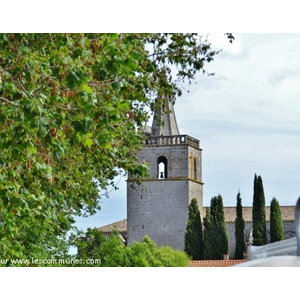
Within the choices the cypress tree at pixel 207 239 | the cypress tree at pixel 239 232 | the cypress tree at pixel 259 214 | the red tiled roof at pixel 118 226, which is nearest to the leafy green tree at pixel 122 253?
the red tiled roof at pixel 118 226

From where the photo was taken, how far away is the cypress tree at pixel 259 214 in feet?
19.0

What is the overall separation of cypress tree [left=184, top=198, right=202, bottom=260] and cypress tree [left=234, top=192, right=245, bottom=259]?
0.37 metres

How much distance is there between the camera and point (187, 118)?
19.3 feet

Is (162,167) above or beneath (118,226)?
above

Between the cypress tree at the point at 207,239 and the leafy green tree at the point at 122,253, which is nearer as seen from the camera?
the leafy green tree at the point at 122,253

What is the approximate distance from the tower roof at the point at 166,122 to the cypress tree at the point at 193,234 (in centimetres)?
73

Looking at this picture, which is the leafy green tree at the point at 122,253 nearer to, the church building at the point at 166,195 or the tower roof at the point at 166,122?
the church building at the point at 166,195

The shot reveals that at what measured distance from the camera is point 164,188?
6449 mm

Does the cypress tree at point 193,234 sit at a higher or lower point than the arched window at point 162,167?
lower

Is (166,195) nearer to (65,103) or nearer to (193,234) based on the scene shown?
(193,234)

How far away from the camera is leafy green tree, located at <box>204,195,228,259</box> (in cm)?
616

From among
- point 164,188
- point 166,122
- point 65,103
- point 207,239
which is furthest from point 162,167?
point 65,103

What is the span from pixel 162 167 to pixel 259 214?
107 centimetres
